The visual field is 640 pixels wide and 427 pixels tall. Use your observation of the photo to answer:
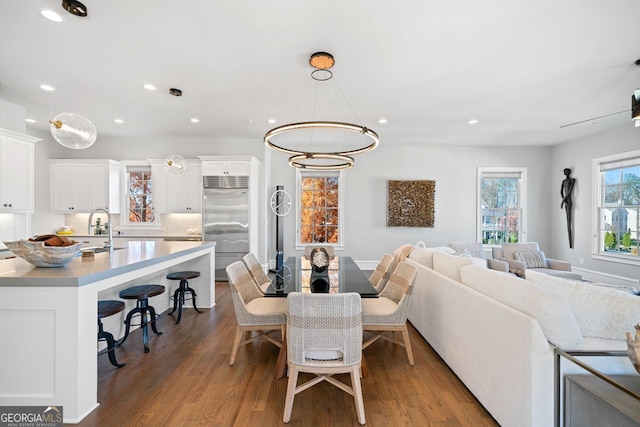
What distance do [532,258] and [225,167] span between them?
601 cm

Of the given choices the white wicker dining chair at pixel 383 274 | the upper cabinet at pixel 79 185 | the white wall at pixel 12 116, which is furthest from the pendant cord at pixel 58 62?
the white wicker dining chair at pixel 383 274

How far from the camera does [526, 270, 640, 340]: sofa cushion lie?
1664 millimetres

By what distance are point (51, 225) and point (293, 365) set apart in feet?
Result: 22.7

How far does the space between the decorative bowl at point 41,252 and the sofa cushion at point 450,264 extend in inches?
121

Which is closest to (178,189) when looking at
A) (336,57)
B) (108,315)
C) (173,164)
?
(173,164)

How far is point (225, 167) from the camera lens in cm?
588

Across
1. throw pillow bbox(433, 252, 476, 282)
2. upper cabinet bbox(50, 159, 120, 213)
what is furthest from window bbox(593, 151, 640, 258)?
upper cabinet bbox(50, 159, 120, 213)

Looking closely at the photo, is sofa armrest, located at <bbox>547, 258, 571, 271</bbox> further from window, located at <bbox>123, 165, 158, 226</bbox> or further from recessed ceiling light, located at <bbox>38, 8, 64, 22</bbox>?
window, located at <bbox>123, 165, 158, 226</bbox>

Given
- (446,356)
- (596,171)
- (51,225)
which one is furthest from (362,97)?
(51,225)

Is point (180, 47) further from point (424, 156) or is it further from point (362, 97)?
point (424, 156)

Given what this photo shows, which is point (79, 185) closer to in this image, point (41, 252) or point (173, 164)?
point (173, 164)

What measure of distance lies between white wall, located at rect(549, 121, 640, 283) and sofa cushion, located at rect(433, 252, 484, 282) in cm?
454

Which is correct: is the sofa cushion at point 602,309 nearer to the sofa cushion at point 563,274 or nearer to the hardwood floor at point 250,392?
the hardwood floor at point 250,392

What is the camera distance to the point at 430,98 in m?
4.14
